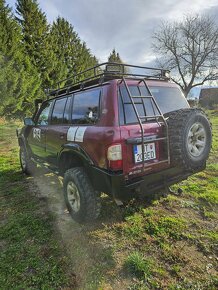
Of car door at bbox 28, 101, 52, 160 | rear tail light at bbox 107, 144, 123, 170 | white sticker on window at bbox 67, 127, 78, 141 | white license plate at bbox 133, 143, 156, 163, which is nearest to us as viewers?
rear tail light at bbox 107, 144, 123, 170

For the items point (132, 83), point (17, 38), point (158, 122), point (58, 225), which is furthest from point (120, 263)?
point (17, 38)

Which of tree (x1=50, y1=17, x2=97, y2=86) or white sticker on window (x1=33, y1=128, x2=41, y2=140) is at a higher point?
tree (x1=50, y1=17, x2=97, y2=86)

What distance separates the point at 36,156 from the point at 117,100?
9.89ft

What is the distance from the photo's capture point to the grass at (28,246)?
2.27 m

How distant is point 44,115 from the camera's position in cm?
466

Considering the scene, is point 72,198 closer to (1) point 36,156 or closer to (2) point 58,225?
(2) point 58,225

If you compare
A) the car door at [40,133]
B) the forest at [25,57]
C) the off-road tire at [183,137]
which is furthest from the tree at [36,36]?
the off-road tire at [183,137]

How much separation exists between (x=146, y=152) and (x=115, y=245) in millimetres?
1207

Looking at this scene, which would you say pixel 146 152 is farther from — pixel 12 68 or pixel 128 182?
pixel 12 68

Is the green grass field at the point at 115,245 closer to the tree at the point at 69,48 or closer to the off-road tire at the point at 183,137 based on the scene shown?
the off-road tire at the point at 183,137

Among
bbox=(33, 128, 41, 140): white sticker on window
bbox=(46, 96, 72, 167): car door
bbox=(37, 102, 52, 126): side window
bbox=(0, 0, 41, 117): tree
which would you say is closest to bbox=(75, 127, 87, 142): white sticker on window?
bbox=(46, 96, 72, 167): car door

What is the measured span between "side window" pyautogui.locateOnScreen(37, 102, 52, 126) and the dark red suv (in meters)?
1.05

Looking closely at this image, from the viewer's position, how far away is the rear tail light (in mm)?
2539

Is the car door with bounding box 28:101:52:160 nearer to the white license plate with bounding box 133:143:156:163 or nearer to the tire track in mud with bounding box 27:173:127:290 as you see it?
the tire track in mud with bounding box 27:173:127:290
